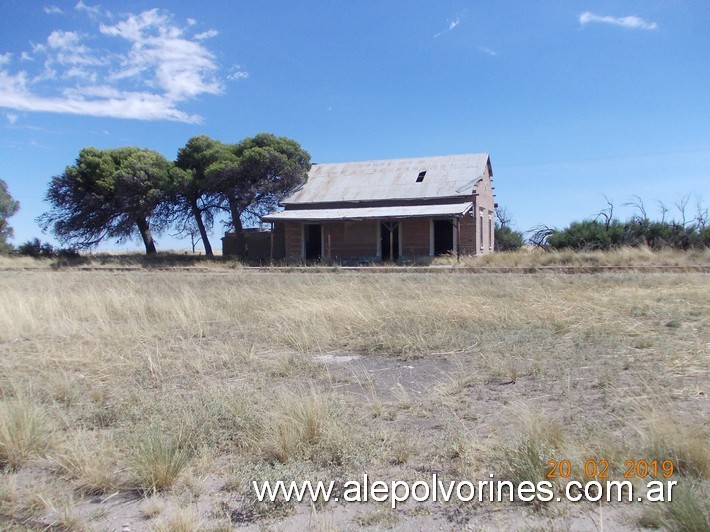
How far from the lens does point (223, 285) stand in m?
14.2

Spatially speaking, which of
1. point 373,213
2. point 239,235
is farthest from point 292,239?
point 373,213

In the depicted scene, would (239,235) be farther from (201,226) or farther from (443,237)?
(443,237)

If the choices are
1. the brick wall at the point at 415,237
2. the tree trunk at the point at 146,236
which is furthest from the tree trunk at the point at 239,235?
the brick wall at the point at 415,237

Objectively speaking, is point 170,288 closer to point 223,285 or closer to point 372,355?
point 223,285

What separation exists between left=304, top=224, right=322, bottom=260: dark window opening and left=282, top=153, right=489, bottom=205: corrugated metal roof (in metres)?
1.67

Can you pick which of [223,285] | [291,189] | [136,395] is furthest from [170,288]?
[291,189]

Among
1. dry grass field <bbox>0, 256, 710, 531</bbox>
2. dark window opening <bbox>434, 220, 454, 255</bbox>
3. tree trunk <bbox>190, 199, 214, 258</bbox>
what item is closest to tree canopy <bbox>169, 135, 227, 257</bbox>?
tree trunk <bbox>190, 199, 214, 258</bbox>

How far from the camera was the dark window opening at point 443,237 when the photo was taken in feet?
96.4

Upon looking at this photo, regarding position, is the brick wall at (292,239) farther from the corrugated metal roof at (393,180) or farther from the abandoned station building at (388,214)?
the corrugated metal roof at (393,180)

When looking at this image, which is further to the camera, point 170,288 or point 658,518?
point 170,288

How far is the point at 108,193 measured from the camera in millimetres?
34250

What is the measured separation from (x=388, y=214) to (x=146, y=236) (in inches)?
765

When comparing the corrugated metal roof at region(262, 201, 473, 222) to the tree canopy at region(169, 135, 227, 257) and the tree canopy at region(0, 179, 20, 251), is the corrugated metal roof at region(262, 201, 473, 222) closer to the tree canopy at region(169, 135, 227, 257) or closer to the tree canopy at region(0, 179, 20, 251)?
the tree canopy at region(169, 135, 227, 257)

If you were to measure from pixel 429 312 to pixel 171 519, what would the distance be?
6.20m
